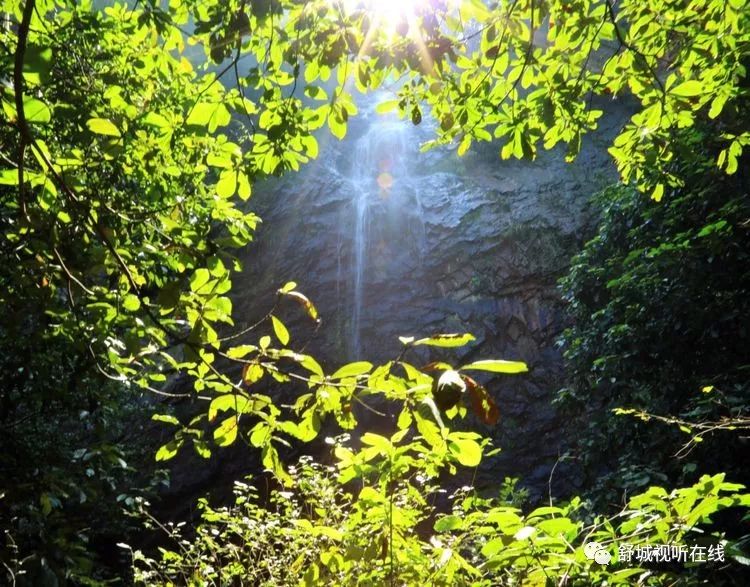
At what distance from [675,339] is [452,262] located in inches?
233

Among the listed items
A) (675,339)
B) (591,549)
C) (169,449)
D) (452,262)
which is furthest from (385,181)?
(591,549)

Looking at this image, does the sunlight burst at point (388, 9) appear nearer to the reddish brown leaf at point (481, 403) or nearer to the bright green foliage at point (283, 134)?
the bright green foliage at point (283, 134)

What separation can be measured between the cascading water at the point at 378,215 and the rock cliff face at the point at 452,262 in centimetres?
3

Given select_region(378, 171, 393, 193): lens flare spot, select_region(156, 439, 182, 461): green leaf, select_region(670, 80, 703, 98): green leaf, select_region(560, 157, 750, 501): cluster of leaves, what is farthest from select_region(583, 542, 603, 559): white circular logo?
select_region(378, 171, 393, 193): lens flare spot

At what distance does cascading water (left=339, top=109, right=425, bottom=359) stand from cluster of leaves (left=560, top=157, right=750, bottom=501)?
5.45 metres

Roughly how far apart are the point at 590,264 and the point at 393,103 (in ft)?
14.6

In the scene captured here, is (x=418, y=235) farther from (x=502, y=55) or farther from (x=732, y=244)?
(x=502, y=55)

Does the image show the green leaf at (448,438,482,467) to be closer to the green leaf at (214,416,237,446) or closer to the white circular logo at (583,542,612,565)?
the white circular logo at (583,542,612,565)

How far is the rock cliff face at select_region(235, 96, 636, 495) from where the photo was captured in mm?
8984

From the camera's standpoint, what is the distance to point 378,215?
10711mm

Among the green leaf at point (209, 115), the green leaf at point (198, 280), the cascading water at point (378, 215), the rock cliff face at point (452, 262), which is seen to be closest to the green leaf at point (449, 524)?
the green leaf at point (198, 280)

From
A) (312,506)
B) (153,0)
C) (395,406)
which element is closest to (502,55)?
(153,0)

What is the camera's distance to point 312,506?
2.90m

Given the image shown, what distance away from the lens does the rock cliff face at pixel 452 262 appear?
898 centimetres
